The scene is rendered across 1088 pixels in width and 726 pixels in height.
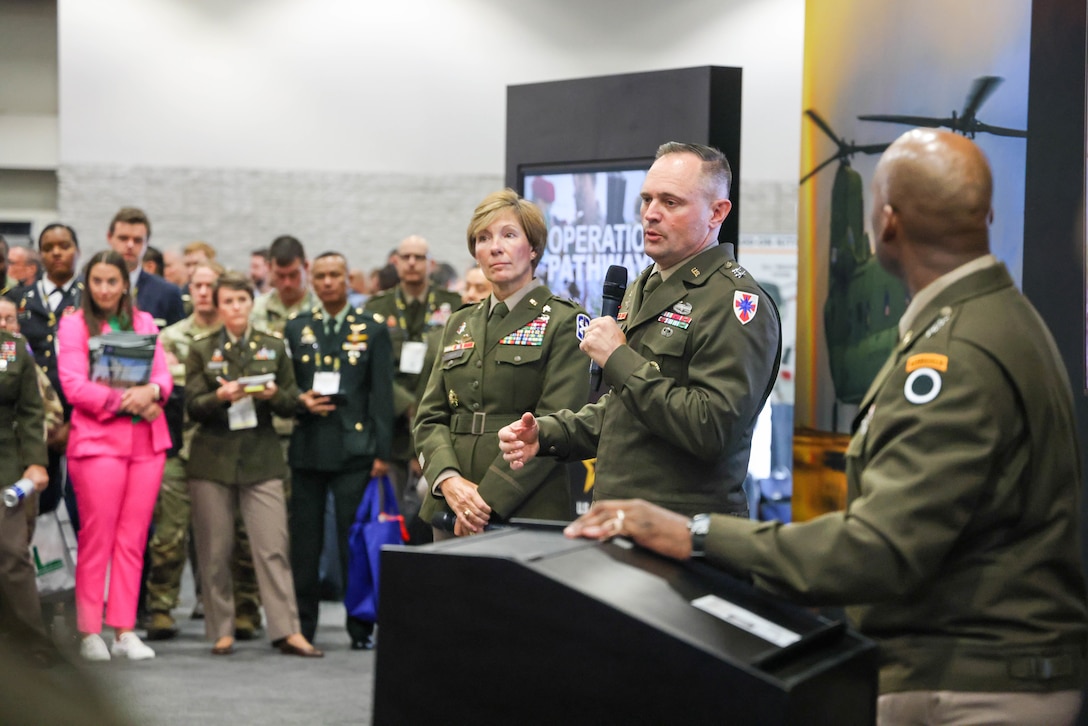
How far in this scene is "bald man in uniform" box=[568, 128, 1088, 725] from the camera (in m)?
1.57

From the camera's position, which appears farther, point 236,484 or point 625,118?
point 236,484

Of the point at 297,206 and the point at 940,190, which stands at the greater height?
the point at 297,206

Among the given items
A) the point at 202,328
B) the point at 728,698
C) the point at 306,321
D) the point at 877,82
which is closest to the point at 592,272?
the point at 877,82

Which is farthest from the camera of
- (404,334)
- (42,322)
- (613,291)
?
(404,334)

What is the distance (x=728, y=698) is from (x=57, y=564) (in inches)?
193

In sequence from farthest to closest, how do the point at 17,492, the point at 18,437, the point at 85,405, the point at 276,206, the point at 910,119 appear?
the point at 276,206
the point at 85,405
the point at 18,437
the point at 17,492
the point at 910,119

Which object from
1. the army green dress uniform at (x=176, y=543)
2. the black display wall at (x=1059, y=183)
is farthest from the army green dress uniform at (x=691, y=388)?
the army green dress uniform at (x=176, y=543)

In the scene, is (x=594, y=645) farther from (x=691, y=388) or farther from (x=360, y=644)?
(x=360, y=644)

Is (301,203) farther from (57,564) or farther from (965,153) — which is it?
(965,153)

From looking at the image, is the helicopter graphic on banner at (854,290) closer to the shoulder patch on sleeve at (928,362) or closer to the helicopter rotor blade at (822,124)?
the helicopter rotor blade at (822,124)

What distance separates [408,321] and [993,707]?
528 centimetres

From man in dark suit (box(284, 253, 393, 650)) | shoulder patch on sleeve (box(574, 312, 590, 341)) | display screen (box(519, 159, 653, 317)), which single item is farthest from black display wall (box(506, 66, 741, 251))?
man in dark suit (box(284, 253, 393, 650))

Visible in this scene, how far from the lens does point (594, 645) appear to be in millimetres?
1426

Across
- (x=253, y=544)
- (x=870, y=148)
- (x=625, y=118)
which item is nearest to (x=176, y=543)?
(x=253, y=544)
